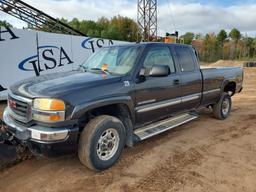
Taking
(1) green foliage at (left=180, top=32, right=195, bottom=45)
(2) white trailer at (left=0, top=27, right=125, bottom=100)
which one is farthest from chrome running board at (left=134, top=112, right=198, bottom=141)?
(1) green foliage at (left=180, top=32, right=195, bottom=45)

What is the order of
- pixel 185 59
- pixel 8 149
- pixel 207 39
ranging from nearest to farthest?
pixel 8 149
pixel 185 59
pixel 207 39

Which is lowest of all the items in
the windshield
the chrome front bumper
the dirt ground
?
the dirt ground

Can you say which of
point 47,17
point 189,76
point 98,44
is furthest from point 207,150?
point 47,17

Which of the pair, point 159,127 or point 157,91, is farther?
point 159,127

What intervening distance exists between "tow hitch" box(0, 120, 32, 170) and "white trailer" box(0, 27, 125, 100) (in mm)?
5592

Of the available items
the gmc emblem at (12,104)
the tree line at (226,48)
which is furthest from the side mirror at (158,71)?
the tree line at (226,48)

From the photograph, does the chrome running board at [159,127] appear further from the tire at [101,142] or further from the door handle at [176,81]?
the door handle at [176,81]

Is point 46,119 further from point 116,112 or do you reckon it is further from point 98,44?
point 98,44

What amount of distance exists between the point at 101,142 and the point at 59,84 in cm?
100

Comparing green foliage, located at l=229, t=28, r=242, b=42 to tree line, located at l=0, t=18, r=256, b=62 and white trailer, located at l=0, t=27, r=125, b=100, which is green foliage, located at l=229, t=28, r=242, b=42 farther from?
white trailer, located at l=0, t=27, r=125, b=100

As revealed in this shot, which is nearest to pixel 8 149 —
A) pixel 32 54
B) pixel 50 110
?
pixel 50 110

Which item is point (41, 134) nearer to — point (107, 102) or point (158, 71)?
point (107, 102)

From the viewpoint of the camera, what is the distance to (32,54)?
392 inches

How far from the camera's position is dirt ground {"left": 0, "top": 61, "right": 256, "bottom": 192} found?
3.39m
